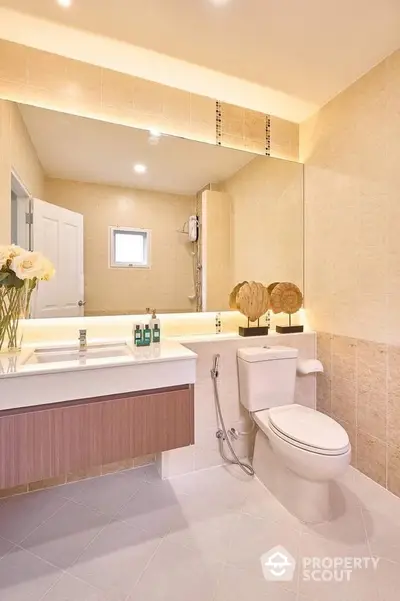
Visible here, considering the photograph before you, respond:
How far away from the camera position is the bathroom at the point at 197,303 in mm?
1311

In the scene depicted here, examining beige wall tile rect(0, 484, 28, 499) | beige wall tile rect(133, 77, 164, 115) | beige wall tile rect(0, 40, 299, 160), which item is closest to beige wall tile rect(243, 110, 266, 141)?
beige wall tile rect(0, 40, 299, 160)

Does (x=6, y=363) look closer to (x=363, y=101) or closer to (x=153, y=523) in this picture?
(x=153, y=523)

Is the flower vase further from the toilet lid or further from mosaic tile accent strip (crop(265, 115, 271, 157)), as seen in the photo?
mosaic tile accent strip (crop(265, 115, 271, 157))

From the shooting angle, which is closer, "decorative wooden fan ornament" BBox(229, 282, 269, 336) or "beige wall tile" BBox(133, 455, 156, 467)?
"beige wall tile" BBox(133, 455, 156, 467)

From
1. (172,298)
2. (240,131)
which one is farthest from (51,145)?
(240,131)

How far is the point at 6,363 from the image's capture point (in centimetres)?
132

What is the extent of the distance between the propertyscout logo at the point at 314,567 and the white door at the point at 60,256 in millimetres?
1560

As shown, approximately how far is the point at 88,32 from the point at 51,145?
0.60 m

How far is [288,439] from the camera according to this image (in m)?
1.59

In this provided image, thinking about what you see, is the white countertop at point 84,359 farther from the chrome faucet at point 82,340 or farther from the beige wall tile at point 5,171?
the beige wall tile at point 5,171

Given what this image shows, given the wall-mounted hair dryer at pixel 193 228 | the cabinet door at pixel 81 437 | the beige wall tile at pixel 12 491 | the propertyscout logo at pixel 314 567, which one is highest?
the wall-mounted hair dryer at pixel 193 228

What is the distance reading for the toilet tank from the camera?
1929 millimetres

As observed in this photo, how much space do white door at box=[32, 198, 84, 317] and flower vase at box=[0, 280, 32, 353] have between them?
0.55 feet

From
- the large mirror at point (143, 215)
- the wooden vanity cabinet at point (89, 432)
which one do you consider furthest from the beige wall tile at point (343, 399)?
the wooden vanity cabinet at point (89, 432)
